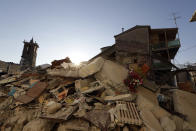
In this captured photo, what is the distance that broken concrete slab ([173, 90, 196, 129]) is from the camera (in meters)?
4.38

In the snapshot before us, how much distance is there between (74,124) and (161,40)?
54.4 feet

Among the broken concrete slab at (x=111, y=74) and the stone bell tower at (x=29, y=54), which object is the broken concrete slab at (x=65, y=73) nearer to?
the broken concrete slab at (x=111, y=74)

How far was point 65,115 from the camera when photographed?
3414 mm

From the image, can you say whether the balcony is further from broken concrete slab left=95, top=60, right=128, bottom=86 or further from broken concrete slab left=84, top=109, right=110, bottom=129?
broken concrete slab left=84, top=109, right=110, bottom=129

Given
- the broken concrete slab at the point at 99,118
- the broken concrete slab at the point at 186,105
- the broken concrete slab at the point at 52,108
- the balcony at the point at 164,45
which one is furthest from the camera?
the balcony at the point at 164,45

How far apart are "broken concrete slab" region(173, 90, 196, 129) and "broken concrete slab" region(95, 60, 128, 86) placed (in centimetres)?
305

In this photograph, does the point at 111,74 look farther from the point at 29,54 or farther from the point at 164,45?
the point at 29,54

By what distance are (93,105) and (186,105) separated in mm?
4992

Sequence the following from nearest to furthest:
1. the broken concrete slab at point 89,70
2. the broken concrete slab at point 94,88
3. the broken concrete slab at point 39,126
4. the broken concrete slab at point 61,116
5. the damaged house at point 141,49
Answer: the broken concrete slab at point 61,116, the broken concrete slab at point 39,126, the broken concrete slab at point 94,88, the broken concrete slab at point 89,70, the damaged house at point 141,49

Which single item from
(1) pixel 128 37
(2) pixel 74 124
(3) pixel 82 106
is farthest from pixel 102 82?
(1) pixel 128 37

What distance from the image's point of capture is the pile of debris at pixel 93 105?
3350 millimetres

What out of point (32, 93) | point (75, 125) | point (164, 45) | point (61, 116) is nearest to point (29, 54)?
point (32, 93)

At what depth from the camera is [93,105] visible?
13.7 ft

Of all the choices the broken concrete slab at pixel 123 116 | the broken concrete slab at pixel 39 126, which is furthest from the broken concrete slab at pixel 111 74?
the broken concrete slab at pixel 39 126
